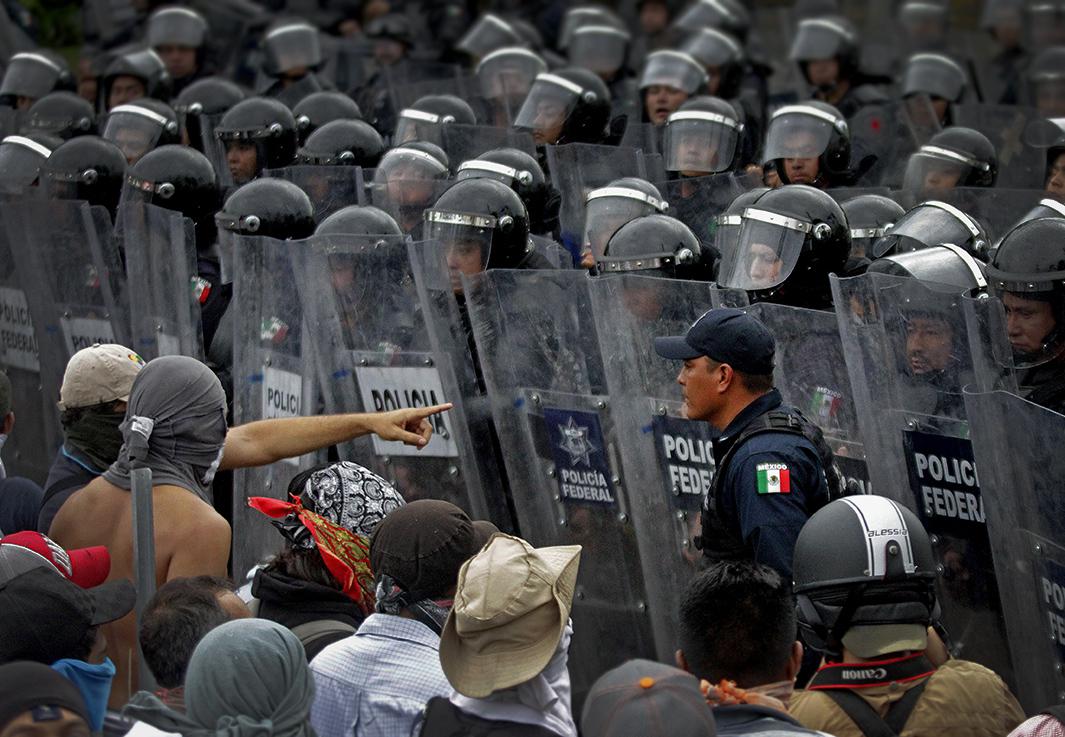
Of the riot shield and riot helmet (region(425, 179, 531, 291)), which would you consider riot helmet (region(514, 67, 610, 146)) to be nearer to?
the riot shield

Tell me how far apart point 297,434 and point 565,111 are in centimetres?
547

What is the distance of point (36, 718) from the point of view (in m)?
3.49

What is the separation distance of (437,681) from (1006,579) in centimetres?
194

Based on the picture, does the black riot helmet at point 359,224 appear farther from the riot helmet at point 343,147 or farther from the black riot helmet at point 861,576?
the black riot helmet at point 861,576

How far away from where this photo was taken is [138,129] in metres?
11.1

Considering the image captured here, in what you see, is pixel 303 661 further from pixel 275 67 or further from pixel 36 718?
pixel 275 67

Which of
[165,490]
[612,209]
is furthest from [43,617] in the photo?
[612,209]

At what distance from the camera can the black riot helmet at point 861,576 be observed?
4285mm

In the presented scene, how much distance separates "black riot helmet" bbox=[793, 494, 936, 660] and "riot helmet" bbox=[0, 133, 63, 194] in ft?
20.9

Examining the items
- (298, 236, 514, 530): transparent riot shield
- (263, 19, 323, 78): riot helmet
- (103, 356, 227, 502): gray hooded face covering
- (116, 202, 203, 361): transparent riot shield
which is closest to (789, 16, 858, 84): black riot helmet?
(263, 19, 323, 78): riot helmet

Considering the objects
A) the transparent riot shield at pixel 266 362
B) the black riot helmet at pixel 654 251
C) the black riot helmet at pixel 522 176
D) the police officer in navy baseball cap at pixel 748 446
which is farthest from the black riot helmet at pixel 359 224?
the police officer in navy baseball cap at pixel 748 446

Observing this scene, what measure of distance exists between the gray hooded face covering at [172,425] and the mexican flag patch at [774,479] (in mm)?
1553

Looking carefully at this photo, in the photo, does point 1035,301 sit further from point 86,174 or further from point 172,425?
point 86,174

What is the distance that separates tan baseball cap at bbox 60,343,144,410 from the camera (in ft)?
18.9
